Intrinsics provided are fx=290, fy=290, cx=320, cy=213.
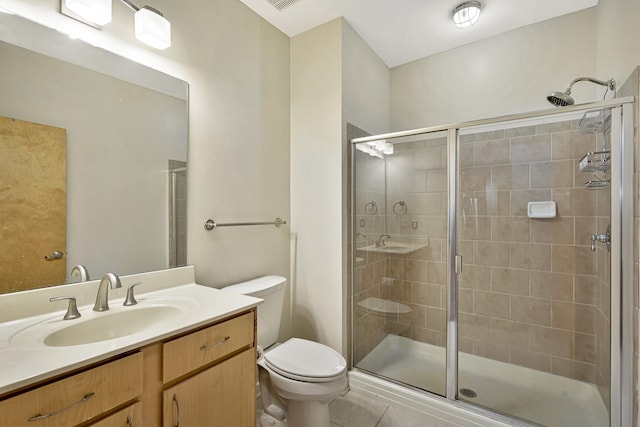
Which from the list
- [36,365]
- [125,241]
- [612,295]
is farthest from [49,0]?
[612,295]

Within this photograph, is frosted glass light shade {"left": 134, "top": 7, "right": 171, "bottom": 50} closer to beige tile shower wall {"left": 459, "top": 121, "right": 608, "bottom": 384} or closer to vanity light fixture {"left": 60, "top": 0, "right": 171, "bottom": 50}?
vanity light fixture {"left": 60, "top": 0, "right": 171, "bottom": 50}

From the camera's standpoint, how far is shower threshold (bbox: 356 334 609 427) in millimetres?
1651

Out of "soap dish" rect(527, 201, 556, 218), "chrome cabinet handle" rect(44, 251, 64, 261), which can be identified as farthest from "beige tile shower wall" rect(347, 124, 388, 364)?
"chrome cabinet handle" rect(44, 251, 64, 261)

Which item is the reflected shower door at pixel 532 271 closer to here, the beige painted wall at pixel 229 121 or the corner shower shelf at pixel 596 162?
the corner shower shelf at pixel 596 162

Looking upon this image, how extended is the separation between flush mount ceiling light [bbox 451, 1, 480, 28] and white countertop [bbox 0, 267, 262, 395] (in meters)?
2.26

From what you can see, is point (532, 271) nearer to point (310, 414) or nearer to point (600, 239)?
point (600, 239)

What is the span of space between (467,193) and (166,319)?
1917 mm

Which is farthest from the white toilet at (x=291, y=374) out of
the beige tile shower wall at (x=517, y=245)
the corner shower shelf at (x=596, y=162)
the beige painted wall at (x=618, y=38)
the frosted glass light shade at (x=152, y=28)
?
the beige painted wall at (x=618, y=38)

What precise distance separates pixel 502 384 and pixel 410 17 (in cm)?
259

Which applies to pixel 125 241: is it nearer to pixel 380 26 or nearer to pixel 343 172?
pixel 343 172

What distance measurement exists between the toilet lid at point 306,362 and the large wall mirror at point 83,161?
0.73 meters

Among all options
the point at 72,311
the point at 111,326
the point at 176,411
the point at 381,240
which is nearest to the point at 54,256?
the point at 72,311

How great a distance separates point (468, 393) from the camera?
1812mm

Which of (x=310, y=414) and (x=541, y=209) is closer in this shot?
(x=310, y=414)
